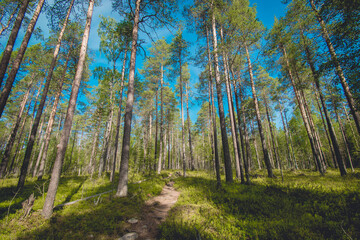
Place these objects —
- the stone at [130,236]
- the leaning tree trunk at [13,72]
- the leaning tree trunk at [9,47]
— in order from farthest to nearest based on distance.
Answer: the leaning tree trunk at [13,72] < the leaning tree trunk at [9,47] < the stone at [130,236]

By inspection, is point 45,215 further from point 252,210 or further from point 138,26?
point 138,26

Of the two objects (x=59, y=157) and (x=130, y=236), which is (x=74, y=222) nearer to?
(x=130, y=236)

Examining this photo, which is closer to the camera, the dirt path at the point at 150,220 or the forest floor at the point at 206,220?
the forest floor at the point at 206,220

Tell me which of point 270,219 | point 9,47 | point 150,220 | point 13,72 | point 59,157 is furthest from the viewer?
point 13,72

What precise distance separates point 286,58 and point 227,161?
11950 mm

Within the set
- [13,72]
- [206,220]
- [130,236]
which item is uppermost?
[13,72]

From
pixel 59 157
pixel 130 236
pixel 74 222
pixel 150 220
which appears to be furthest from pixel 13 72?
pixel 150 220

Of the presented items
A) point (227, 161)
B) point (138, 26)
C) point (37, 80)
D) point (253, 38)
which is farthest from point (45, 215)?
point (37, 80)

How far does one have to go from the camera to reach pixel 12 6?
8.75 metres

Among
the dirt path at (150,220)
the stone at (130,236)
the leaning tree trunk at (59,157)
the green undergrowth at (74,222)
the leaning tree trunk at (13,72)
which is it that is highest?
the leaning tree trunk at (13,72)

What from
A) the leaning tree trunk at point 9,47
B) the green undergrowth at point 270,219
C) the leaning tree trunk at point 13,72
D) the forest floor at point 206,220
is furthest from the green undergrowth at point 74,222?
the leaning tree trunk at point 9,47

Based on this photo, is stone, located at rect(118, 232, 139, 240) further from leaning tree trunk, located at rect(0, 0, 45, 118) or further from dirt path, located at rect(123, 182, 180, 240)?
leaning tree trunk, located at rect(0, 0, 45, 118)

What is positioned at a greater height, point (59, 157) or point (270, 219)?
point (59, 157)

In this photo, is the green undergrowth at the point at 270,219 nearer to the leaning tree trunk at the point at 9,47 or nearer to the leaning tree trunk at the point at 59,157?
the leaning tree trunk at the point at 59,157
